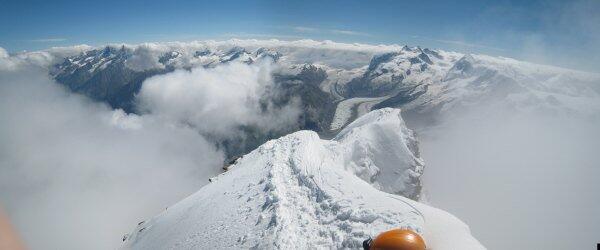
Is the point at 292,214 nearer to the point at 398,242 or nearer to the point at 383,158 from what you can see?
the point at 398,242

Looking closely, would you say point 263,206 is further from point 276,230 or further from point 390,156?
point 390,156

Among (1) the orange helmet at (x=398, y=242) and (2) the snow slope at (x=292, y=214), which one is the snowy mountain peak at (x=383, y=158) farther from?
(1) the orange helmet at (x=398, y=242)

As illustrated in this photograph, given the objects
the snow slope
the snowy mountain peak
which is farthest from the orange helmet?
the snowy mountain peak

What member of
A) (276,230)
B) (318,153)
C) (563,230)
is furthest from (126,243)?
(563,230)

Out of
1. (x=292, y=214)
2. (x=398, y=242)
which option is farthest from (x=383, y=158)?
(x=398, y=242)

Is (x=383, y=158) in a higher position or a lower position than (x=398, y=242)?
lower

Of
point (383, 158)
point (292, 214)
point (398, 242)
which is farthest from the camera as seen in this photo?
point (383, 158)
